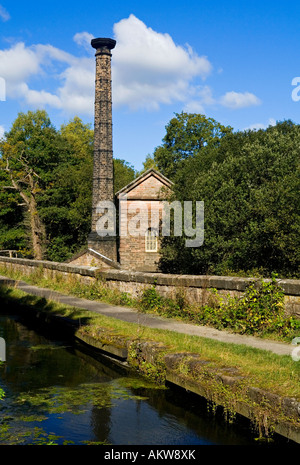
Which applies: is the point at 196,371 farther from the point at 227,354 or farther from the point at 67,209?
the point at 67,209

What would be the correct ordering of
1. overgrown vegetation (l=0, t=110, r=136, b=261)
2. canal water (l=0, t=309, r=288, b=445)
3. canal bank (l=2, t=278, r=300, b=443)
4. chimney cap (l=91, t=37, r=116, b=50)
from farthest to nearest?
overgrown vegetation (l=0, t=110, r=136, b=261) → chimney cap (l=91, t=37, r=116, b=50) → canal water (l=0, t=309, r=288, b=445) → canal bank (l=2, t=278, r=300, b=443)

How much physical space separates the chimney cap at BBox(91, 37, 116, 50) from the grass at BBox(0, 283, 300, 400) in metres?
28.7

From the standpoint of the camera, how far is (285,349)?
7793 millimetres

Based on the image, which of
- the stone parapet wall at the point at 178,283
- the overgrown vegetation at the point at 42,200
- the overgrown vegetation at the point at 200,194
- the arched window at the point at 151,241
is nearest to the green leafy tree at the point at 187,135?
the overgrown vegetation at the point at 200,194

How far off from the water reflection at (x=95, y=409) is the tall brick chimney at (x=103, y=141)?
26.9 metres

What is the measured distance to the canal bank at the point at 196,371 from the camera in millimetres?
5465

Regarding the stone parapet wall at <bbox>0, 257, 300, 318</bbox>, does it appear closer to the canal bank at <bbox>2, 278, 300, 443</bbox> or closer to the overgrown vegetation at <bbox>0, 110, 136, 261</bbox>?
the canal bank at <bbox>2, 278, 300, 443</bbox>

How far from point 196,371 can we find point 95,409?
1.48 metres

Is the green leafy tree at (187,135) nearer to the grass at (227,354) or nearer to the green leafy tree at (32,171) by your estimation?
the green leafy tree at (32,171)

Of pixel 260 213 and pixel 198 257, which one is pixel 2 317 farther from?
pixel 198 257

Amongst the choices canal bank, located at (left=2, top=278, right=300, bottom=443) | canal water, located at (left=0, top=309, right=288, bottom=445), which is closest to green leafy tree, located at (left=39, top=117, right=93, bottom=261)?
canal bank, located at (left=2, top=278, right=300, bottom=443)

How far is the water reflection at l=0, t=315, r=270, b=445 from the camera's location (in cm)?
566

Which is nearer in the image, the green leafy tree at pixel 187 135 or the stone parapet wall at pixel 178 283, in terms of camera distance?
the stone parapet wall at pixel 178 283
